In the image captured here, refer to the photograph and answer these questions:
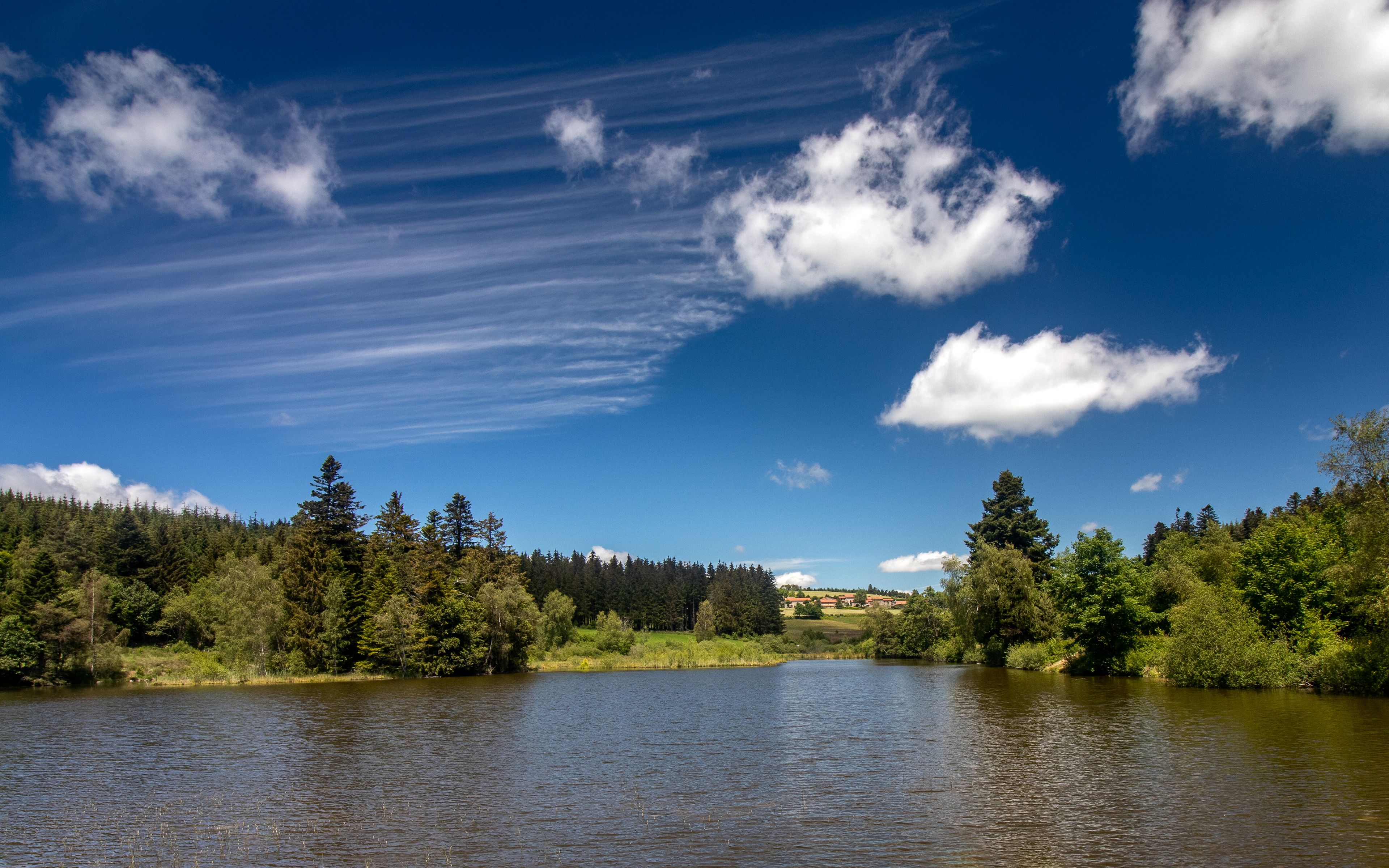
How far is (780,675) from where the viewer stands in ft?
287

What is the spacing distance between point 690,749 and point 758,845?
14660 millimetres

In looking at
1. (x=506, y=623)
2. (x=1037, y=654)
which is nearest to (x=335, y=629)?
(x=506, y=623)

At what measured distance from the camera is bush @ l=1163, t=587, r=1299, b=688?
4947cm

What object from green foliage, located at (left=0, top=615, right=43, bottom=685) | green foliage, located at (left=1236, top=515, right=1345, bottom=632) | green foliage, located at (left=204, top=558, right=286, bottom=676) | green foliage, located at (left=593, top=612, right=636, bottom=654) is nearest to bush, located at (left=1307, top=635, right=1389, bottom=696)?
green foliage, located at (left=1236, top=515, right=1345, bottom=632)

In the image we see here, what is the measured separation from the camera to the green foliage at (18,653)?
70.1m

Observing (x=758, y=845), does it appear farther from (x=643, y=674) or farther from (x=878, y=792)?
(x=643, y=674)

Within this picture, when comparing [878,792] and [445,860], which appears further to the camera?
[878,792]

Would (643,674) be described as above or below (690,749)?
below

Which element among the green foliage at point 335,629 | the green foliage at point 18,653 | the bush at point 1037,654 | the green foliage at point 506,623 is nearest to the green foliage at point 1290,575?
the bush at point 1037,654

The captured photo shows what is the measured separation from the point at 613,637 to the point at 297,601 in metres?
46.7

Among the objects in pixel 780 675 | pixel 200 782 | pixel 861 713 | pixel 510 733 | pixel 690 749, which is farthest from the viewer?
pixel 780 675

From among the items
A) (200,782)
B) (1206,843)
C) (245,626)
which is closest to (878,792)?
(1206,843)

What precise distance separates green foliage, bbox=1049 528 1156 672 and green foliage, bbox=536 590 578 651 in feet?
226

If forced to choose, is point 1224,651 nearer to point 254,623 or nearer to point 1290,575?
point 1290,575
